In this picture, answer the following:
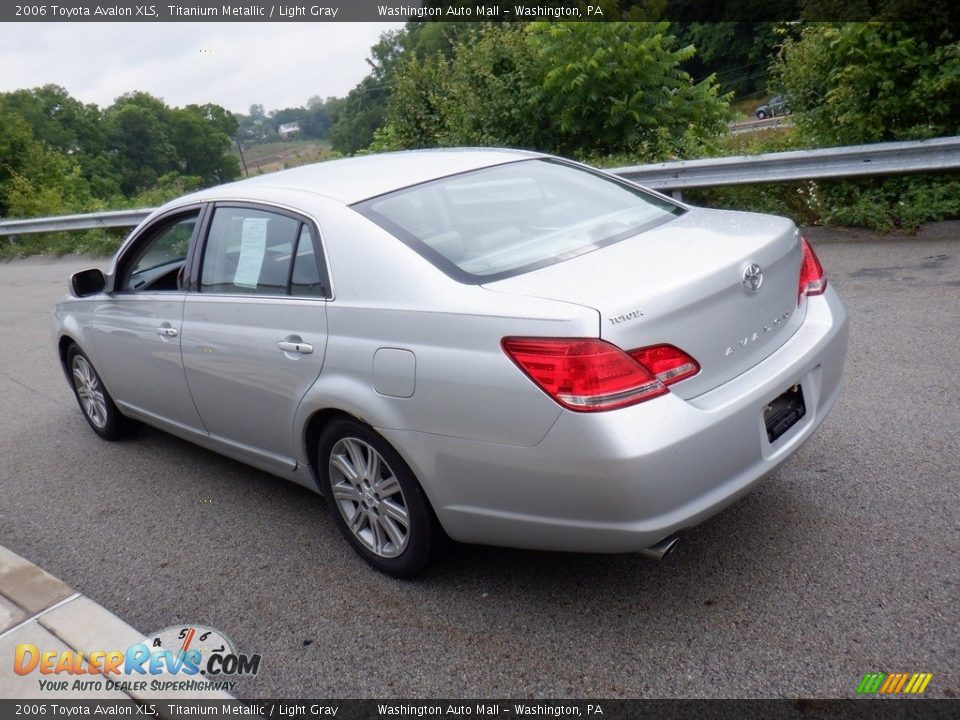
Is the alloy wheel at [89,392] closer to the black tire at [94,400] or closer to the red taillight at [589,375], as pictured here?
the black tire at [94,400]

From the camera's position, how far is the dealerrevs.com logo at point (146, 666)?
9.77 feet

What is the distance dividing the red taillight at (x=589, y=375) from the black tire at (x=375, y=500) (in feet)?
2.47

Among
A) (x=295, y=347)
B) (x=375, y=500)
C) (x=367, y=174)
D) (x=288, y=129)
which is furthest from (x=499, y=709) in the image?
(x=288, y=129)

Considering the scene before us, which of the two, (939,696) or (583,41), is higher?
(583,41)

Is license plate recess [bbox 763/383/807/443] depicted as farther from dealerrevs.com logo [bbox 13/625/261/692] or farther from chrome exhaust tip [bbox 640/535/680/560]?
dealerrevs.com logo [bbox 13/625/261/692]

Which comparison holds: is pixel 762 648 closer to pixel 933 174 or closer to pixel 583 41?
pixel 933 174

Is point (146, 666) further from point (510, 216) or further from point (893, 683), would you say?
point (893, 683)

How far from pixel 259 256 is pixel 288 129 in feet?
51.9

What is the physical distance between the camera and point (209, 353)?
4121mm

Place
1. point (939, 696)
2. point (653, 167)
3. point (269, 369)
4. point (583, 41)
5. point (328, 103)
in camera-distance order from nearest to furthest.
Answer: point (939, 696)
point (269, 369)
point (653, 167)
point (583, 41)
point (328, 103)

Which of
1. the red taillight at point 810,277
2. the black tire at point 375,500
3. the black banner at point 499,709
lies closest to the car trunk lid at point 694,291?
the red taillight at point 810,277

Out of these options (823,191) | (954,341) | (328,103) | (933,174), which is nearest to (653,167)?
(823,191)

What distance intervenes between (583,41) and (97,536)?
8736 mm

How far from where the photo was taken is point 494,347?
9.49ft
